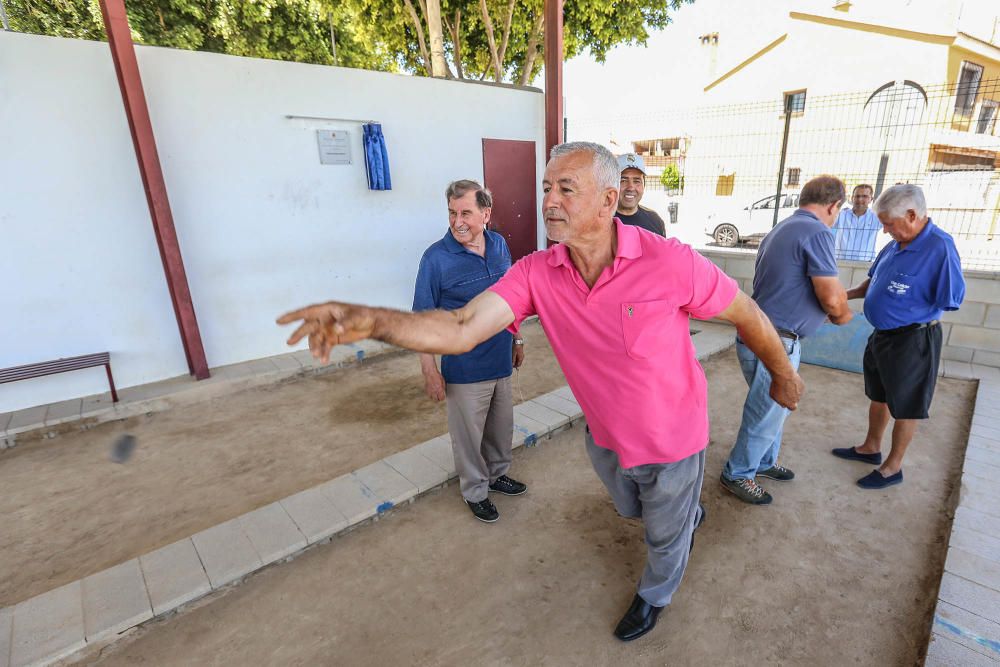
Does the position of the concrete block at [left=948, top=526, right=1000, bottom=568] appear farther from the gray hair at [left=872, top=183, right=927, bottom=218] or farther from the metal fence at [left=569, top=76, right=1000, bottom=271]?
the metal fence at [left=569, top=76, right=1000, bottom=271]

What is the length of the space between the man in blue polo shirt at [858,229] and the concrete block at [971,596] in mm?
4320

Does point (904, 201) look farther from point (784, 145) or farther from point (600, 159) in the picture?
point (784, 145)

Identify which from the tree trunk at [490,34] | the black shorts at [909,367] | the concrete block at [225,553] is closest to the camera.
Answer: the concrete block at [225,553]

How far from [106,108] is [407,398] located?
149 inches

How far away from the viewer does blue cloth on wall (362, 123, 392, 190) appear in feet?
18.3

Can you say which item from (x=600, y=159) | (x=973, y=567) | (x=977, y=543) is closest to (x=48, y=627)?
(x=600, y=159)

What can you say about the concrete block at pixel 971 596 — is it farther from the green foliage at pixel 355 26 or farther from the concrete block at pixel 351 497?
the green foliage at pixel 355 26

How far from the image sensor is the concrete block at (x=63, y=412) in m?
4.18

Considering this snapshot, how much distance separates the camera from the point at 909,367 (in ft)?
9.45

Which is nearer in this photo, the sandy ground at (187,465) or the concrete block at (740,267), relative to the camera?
the sandy ground at (187,465)

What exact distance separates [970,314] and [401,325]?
6.07 m

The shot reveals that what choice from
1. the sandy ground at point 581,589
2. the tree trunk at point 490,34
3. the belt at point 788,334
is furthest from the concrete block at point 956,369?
the tree trunk at point 490,34

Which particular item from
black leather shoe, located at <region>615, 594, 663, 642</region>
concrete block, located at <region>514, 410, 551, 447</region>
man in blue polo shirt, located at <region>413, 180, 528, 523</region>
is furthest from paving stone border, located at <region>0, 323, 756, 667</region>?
black leather shoe, located at <region>615, 594, 663, 642</region>

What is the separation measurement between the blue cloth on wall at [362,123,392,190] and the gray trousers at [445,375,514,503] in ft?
12.5
